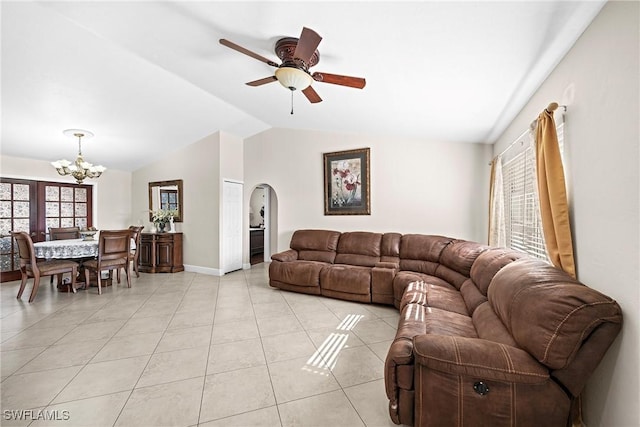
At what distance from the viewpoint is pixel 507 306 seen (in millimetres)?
1592

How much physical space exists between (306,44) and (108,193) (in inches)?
248

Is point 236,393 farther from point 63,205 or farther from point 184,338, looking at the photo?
point 63,205

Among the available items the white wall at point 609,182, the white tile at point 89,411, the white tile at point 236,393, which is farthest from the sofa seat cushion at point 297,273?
the white wall at point 609,182

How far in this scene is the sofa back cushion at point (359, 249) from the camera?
13.7 feet

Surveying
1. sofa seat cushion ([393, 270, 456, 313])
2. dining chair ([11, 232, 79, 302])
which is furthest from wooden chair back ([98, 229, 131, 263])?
sofa seat cushion ([393, 270, 456, 313])

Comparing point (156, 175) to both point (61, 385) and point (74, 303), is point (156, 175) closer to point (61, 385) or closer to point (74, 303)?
point (74, 303)

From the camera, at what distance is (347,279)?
368cm

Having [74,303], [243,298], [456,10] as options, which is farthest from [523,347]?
[74,303]

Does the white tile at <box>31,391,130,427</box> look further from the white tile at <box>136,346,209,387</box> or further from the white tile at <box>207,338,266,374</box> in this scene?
the white tile at <box>207,338,266,374</box>

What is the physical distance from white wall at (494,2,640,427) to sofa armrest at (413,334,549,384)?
392 millimetres

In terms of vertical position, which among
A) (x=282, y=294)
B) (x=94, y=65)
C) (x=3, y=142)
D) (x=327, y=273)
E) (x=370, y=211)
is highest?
(x=94, y=65)

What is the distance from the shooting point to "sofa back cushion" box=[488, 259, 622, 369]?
118cm

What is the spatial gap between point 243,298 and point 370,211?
254cm

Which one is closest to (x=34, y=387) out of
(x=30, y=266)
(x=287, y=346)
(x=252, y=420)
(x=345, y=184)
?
(x=252, y=420)
